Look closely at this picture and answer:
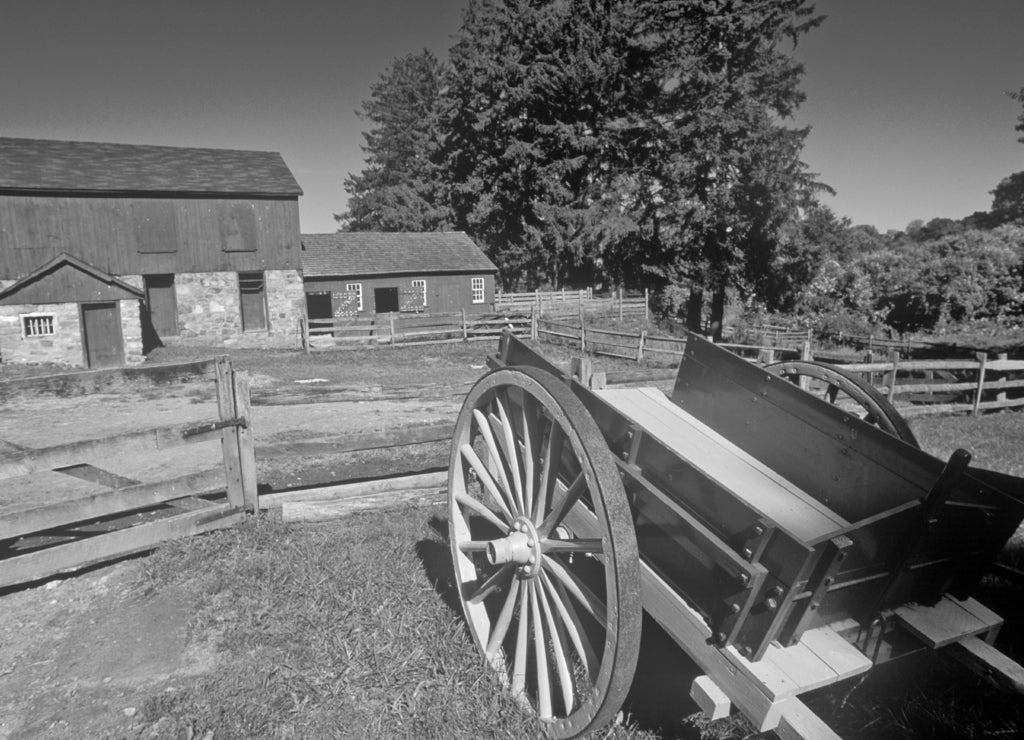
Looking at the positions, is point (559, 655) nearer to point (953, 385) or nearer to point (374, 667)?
point (374, 667)

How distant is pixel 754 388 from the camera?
122 inches

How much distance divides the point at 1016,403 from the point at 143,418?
1540 cm

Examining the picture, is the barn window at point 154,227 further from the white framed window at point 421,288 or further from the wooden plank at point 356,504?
the wooden plank at point 356,504

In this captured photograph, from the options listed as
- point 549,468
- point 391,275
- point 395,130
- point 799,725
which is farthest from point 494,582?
point 395,130

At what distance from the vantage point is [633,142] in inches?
1217

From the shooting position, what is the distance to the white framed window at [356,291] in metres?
27.0

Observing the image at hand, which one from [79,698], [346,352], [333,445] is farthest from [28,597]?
[346,352]

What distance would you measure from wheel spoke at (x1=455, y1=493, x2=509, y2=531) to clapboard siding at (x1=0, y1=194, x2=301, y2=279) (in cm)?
2270

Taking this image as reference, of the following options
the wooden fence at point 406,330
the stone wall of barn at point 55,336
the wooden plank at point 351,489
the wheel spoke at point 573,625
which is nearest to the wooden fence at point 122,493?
the wooden plank at point 351,489

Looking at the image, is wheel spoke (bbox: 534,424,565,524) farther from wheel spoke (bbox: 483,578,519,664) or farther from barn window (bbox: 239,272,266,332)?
barn window (bbox: 239,272,266,332)

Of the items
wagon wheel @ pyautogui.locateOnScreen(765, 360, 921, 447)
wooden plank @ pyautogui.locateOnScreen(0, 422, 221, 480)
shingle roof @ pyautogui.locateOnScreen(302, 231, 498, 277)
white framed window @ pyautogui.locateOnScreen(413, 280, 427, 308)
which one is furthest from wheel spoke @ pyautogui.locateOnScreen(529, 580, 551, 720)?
white framed window @ pyautogui.locateOnScreen(413, 280, 427, 308)

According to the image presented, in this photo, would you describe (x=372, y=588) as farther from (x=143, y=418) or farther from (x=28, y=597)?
(x=143, y=418)

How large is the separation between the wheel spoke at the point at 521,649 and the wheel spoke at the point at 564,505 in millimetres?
387

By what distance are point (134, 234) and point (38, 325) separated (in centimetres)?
472
